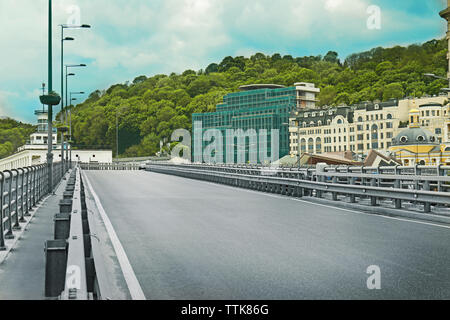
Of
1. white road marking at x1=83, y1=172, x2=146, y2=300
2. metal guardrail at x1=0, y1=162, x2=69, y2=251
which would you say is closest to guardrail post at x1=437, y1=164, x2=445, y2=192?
white road marking at x1=83, y1=172, x2=146, y2=300

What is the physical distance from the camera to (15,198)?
1221 cm

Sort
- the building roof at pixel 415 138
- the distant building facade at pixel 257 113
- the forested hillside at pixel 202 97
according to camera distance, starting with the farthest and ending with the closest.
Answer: the distant building facade at pixel 257 113 → the forested hillside at pixel 202 97 → the building roof at pixel 415 138

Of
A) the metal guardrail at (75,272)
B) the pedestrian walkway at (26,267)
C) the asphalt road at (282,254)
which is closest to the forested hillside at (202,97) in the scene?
the asphalt road at (282,254)

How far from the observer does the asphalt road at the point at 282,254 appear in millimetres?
6887

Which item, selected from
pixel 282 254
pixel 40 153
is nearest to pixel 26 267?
pixel 282 254

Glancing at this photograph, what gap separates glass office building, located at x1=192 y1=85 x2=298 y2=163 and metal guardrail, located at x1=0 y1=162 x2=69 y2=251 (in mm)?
137998

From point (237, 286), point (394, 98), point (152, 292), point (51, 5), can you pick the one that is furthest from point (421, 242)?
point (394, 98)

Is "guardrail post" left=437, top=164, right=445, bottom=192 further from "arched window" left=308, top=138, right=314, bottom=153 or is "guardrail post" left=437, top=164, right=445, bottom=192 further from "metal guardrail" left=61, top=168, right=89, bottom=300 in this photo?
"arched window" left=308, top=138, right=314, bottom=153

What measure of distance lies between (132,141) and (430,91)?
8197 centimetres

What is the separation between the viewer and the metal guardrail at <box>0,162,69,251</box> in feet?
32.5

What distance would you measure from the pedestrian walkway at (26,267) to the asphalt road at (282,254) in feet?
3.95

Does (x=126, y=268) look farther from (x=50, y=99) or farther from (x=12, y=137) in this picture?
(x=12, y=137)

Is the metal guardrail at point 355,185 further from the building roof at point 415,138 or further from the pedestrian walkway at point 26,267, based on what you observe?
the building roof at point 415,138
